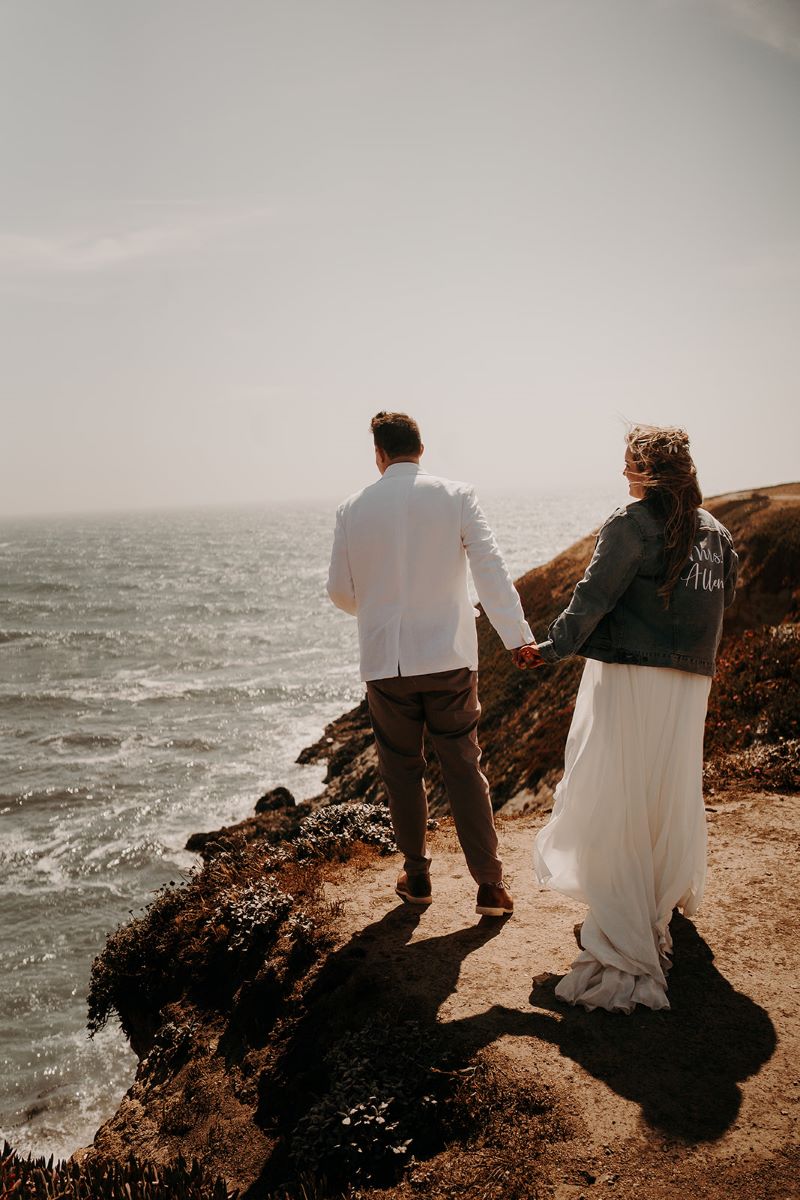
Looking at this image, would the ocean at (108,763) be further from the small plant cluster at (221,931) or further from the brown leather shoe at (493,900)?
the brown leather shoe at (493,900)

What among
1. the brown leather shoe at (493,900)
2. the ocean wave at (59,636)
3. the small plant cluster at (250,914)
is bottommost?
the ocean wave at (59,636)

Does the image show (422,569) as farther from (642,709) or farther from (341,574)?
(642,709)

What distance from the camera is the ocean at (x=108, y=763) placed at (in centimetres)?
1162

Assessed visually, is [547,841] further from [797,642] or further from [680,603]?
[797,642]

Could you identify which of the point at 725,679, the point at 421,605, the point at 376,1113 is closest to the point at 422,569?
the point at 421,605

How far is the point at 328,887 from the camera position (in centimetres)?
646

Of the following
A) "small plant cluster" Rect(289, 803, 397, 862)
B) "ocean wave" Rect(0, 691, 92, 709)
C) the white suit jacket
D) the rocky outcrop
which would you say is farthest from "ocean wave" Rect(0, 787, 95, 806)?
the white suit jacket

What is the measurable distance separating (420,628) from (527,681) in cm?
960

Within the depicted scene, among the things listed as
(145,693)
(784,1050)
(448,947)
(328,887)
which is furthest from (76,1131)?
(145,693)

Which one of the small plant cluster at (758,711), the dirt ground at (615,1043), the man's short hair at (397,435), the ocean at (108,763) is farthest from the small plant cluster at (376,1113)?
the ocean at (108,763)

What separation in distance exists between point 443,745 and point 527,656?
80 centimetres

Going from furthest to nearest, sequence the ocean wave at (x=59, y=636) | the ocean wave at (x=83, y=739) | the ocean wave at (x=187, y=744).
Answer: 1. the ocean wave at (x=59, y=636)
2. the ocean wave at (x=83, y=739)
3. the ocean wave at (x=187, y=744)

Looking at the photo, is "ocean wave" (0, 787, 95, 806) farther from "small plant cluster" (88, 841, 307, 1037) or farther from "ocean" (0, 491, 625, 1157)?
"small plant cluster" (88, 841, 307, 1037)

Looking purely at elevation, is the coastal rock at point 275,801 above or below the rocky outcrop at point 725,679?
below
